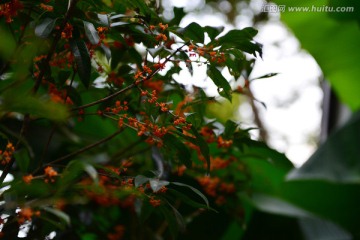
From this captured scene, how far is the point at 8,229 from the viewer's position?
0.74 metres

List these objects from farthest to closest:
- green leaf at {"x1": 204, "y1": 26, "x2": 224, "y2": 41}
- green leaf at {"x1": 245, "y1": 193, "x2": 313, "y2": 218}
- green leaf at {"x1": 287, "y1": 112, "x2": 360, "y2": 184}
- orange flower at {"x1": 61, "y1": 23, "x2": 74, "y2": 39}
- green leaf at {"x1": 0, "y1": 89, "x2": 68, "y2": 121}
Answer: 1. green leaf at {"x1": 245, "y1": 193, "x2": 313, "y2": 218}
2. green leaf at {"x1": 287, "y1": 112, "x2": 360, "y2": 184}
3. green leaf at {"x1": 204, "y1": 26, "x2": 224, "y2": 41}
4. orange flower at {"x1": 61, "y1": 23, "x2": 74, "y2": 39}
5. green leaf at {"x1": 0, "y1": 89, "x2": 68, "y2": 121}

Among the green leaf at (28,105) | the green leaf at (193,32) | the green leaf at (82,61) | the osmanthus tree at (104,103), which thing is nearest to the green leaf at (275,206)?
the osmanthus tree at (104,103)

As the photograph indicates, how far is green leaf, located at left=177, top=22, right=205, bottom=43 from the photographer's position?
81 centimetres

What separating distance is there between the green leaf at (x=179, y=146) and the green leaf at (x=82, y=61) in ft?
0.64

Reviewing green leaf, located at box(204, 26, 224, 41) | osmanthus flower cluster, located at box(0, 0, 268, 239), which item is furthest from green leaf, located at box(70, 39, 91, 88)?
green leaf, located at box(204, 26, 224, 41)

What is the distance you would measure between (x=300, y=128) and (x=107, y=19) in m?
4.31

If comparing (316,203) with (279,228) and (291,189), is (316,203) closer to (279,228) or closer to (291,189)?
(291,189)

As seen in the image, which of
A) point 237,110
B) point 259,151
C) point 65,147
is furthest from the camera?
point 237,110

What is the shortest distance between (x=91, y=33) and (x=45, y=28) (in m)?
0.07

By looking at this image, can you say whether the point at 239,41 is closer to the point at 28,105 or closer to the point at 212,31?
the point at 212,31

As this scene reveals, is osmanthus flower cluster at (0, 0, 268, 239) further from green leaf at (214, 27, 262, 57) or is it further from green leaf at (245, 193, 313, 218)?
green leaf at (245, 193, 313, 218)

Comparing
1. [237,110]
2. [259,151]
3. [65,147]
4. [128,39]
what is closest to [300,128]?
[237,110]

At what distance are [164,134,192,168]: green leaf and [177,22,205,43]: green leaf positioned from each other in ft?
0.63

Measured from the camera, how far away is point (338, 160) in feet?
3.40
